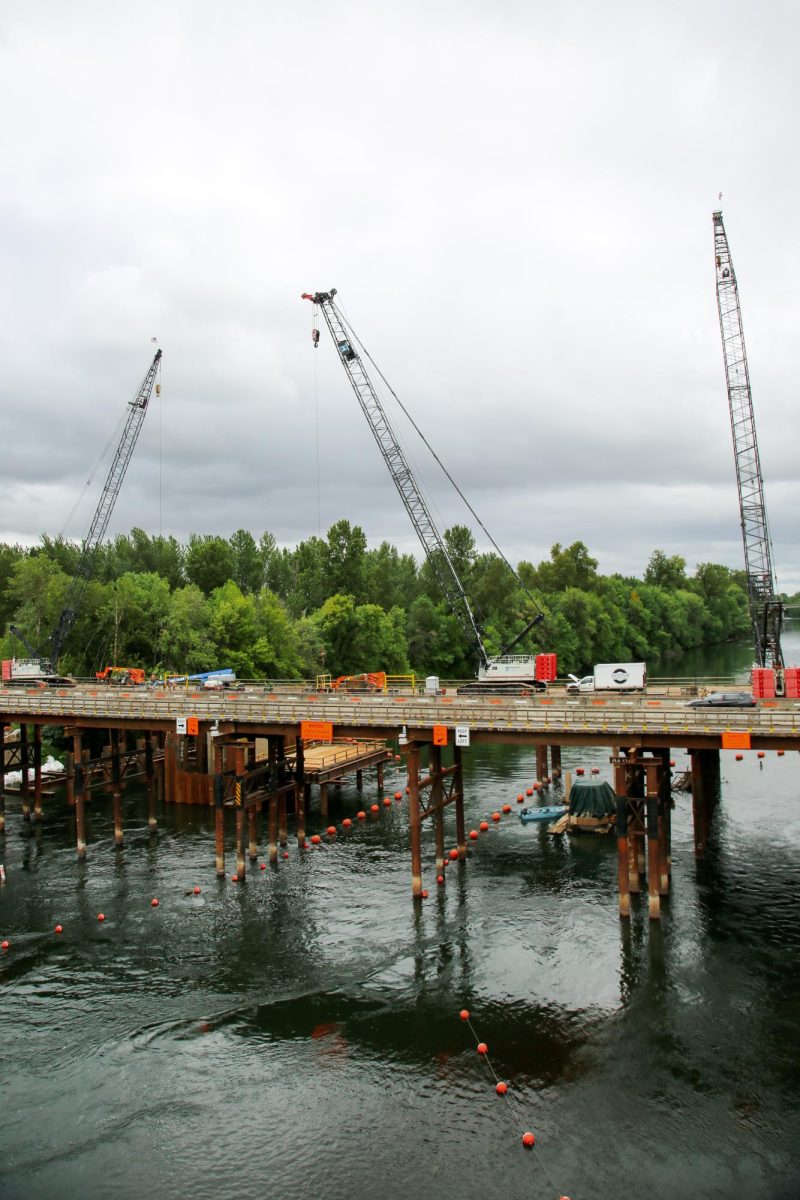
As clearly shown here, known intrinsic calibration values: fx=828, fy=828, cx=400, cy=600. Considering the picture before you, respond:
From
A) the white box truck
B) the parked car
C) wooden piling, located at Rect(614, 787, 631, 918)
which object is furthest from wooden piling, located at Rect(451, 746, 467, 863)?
wooden piling, located at Rect(614, 787, 631, 918)

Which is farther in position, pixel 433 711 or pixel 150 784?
pixel 150 784

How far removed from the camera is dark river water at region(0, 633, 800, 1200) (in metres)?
23.0

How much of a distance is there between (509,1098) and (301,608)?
374 feet

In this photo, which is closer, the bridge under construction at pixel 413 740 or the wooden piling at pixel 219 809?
the bridge under construction at pixel 413 740

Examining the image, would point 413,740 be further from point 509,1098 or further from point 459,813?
point 509,1098

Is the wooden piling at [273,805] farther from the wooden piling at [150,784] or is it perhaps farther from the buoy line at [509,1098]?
the buoy line at [509,1098]

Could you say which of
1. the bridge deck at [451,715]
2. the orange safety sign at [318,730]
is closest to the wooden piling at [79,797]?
the bridge deck at [451,715]

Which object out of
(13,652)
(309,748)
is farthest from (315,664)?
(309,748)

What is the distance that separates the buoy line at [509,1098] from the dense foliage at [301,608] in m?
62.8

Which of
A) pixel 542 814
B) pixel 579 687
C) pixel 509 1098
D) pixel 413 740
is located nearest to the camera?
pixel 509 1098

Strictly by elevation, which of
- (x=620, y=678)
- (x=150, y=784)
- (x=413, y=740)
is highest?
(x=620, y=678)

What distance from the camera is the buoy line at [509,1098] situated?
22.5 metres

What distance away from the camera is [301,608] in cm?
13725

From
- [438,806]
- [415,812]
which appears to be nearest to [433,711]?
[415,812]
